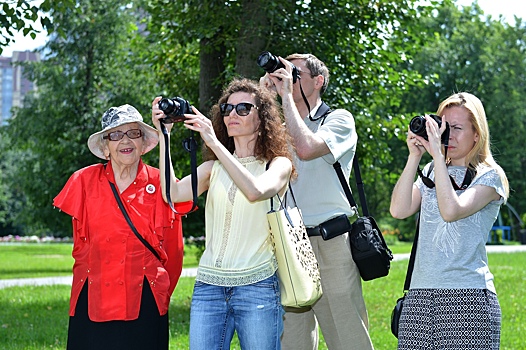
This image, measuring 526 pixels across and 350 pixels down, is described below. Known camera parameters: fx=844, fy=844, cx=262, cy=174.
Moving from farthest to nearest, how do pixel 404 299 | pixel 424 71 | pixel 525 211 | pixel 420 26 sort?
pixel 525 211 < pixel 424 71 < pixel 420 26 < pixel 404 299

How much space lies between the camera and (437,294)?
4.15m

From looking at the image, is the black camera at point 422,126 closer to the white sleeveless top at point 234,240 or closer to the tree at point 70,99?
the white sleeveless top at point 234,240

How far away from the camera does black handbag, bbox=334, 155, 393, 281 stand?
4.89 metres

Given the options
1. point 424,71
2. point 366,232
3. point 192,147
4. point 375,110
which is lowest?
point 366,232

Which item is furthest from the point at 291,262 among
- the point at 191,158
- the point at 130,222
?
the point at 130,222

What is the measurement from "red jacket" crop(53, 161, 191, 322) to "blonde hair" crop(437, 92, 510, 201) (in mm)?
1582

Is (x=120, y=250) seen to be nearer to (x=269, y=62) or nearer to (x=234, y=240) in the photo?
(x=234, y=240)

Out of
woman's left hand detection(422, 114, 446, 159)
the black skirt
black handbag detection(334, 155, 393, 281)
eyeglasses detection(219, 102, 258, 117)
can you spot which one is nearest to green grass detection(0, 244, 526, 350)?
black handbag detection(334, 155, 393, 281)

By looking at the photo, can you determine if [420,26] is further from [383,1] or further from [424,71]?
[424,71]

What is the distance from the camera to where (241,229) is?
4074mm

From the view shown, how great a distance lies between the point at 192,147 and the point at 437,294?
1.42m

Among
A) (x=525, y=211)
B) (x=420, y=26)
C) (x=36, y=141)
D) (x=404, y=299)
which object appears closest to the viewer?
(x=404, y=299)

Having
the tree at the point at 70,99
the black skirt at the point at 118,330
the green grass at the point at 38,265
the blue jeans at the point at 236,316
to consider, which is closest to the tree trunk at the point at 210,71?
the black skirt at the point at 118,330

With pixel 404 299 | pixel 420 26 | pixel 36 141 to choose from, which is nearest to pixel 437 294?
pixel 404 299
